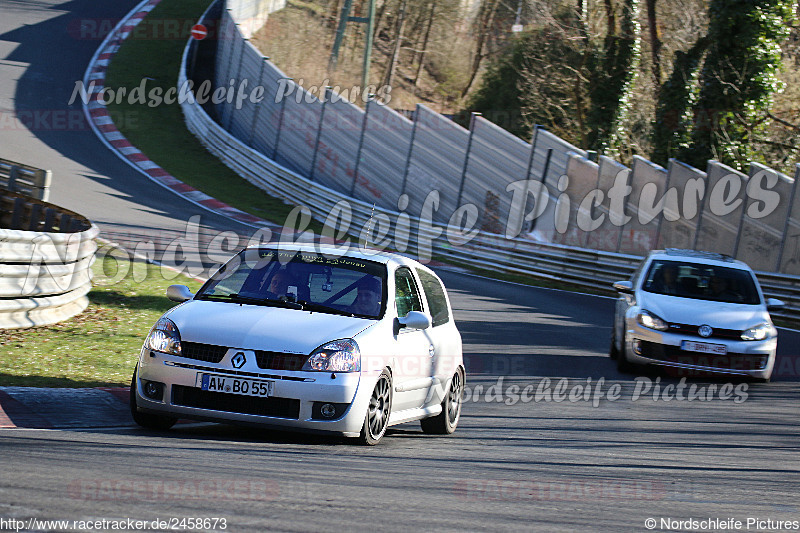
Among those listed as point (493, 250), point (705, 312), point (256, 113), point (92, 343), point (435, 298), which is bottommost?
point (493, 250)

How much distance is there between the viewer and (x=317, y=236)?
26500mm

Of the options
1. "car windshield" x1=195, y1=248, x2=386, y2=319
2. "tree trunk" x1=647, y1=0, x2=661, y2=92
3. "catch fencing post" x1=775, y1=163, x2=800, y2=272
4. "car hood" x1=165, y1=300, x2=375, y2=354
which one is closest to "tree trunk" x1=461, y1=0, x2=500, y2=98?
"tree trunk" x1=647, y1=0, x2=661, y2=92

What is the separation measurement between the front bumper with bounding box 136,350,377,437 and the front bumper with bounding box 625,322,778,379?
21.8 feet

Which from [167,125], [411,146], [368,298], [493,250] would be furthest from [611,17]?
[368,298]

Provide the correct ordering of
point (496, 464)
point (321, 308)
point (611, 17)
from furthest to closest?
point (611, 17) → point (321, 308) → point (496, 464)

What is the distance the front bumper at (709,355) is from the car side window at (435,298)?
14.5 feet

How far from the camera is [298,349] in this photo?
22.7ft

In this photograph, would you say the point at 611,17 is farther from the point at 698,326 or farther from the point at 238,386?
the point at 238,386

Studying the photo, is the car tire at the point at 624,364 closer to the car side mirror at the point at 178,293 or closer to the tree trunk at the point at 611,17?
the car side mirror at the point at 178,293

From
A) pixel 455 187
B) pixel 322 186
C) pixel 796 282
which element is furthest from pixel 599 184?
pixel 322 186

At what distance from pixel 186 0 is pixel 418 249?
31.6 metres

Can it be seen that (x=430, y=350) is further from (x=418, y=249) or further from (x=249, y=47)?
(x=249, y=47)

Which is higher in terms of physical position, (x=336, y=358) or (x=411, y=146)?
(x=336, y=358)

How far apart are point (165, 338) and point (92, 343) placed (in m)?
4.11
